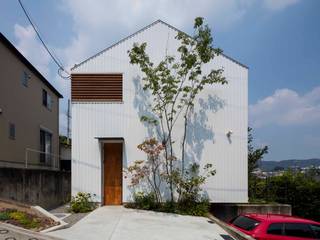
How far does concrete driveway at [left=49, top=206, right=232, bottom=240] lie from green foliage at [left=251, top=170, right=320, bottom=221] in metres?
7.03

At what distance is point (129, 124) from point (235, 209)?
525 centimetres

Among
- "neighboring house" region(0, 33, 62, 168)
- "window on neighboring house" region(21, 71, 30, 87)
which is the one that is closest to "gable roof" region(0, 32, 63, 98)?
"neighboring house" region(0, 33, 62, 168)

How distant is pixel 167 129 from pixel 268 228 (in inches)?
253

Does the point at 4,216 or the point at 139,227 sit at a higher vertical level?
the point at 4,216

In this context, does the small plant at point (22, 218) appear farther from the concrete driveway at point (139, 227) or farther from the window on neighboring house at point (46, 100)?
the window on neighboring house at point (46, 100)

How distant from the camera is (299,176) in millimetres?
20891

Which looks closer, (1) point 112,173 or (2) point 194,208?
(2) point 194,208

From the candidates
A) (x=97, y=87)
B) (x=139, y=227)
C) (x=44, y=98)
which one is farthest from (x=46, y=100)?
(x=139, y=227)

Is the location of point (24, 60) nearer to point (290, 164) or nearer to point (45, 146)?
point (45, 146)

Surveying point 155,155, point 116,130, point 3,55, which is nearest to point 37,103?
point 3,55

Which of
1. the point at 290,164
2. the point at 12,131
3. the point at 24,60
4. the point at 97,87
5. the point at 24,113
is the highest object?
the point at 24,60

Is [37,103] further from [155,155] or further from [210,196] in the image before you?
[210,196]

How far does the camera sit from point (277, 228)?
1019cm

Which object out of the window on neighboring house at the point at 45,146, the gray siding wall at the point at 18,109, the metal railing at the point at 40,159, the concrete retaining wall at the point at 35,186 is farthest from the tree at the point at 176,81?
the window on neighboring house at the point at 45,146
